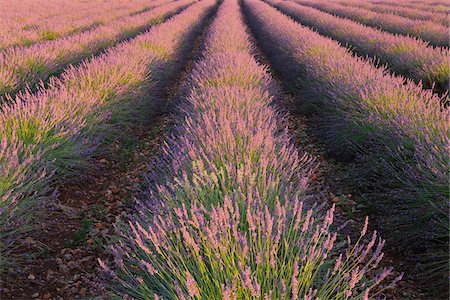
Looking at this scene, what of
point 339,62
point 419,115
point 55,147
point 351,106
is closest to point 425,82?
point 339,62

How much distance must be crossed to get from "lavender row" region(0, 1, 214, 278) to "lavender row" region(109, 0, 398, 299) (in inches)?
33.7

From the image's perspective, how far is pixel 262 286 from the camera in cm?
180

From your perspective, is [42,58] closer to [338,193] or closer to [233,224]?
[338,193]

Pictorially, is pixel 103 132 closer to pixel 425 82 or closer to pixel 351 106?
pixel 351 106

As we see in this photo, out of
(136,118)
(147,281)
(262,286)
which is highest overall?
(262,286)

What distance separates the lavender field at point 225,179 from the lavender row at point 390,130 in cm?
2

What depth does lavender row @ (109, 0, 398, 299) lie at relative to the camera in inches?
67.0

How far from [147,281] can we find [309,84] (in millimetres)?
4901

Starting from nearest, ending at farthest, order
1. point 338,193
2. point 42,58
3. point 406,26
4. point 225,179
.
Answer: point 225,179
point 338,193
point 42,58
point 406,26

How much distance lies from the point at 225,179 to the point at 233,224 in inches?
37.3

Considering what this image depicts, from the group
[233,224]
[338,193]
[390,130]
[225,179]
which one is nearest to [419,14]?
[390,130]

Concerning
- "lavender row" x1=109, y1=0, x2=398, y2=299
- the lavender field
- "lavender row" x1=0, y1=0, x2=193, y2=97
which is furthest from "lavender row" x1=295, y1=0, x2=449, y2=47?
A: "lavender row" x1=0, y1=0, x2=193, y2=97

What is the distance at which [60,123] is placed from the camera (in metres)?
3.97

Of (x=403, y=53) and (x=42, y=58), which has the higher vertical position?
(x=403, y=53)
